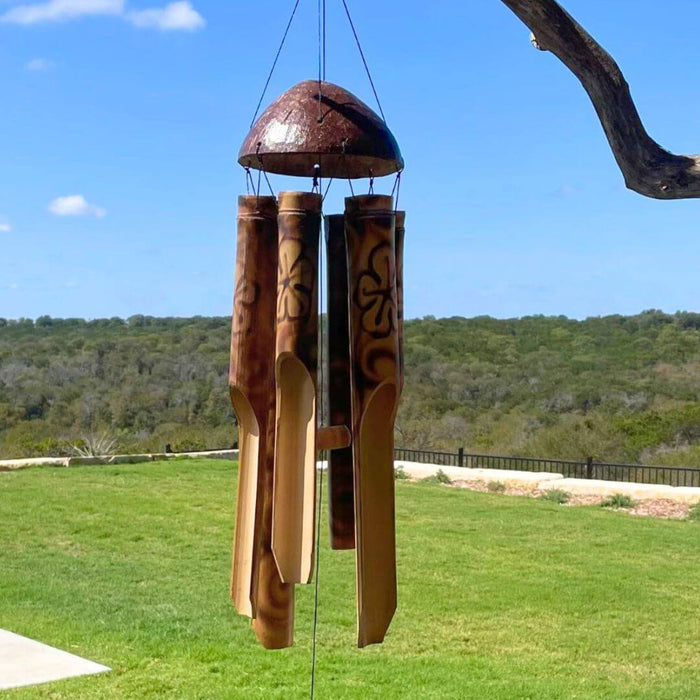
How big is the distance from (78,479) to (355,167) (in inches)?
510

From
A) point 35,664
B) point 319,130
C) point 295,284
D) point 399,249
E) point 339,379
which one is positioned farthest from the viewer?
point 35,664

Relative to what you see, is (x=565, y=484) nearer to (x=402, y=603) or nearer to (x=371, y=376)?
(x=402, y=603)

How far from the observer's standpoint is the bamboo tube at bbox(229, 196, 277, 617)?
12.9ft

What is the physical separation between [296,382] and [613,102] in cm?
156

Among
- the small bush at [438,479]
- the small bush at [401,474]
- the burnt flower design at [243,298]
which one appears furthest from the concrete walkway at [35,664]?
the small bush at [401,474]

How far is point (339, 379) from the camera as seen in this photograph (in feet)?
14.2

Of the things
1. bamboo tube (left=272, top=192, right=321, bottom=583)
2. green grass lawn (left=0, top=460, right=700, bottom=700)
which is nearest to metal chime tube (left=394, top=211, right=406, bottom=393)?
bamboo tube (left=272, top=192, right=321, bottom=583)

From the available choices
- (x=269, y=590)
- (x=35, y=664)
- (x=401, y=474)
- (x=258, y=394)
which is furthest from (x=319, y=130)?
(x=401, y=474)

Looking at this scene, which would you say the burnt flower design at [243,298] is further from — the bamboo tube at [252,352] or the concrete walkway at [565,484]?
the concrete walkway at [565,484]

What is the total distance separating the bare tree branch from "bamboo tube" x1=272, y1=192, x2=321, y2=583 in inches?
41.3

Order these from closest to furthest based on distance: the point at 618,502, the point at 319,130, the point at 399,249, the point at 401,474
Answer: the point at 319,130, the point at 399,249, the point at 618,502, the point at 401,474

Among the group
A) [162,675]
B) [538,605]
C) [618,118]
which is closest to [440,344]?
[538,605]

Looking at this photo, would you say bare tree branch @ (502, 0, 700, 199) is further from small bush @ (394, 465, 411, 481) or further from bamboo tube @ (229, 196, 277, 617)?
small bush @ (394, 465, 411, 481)

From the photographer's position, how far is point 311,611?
8.95 meters
